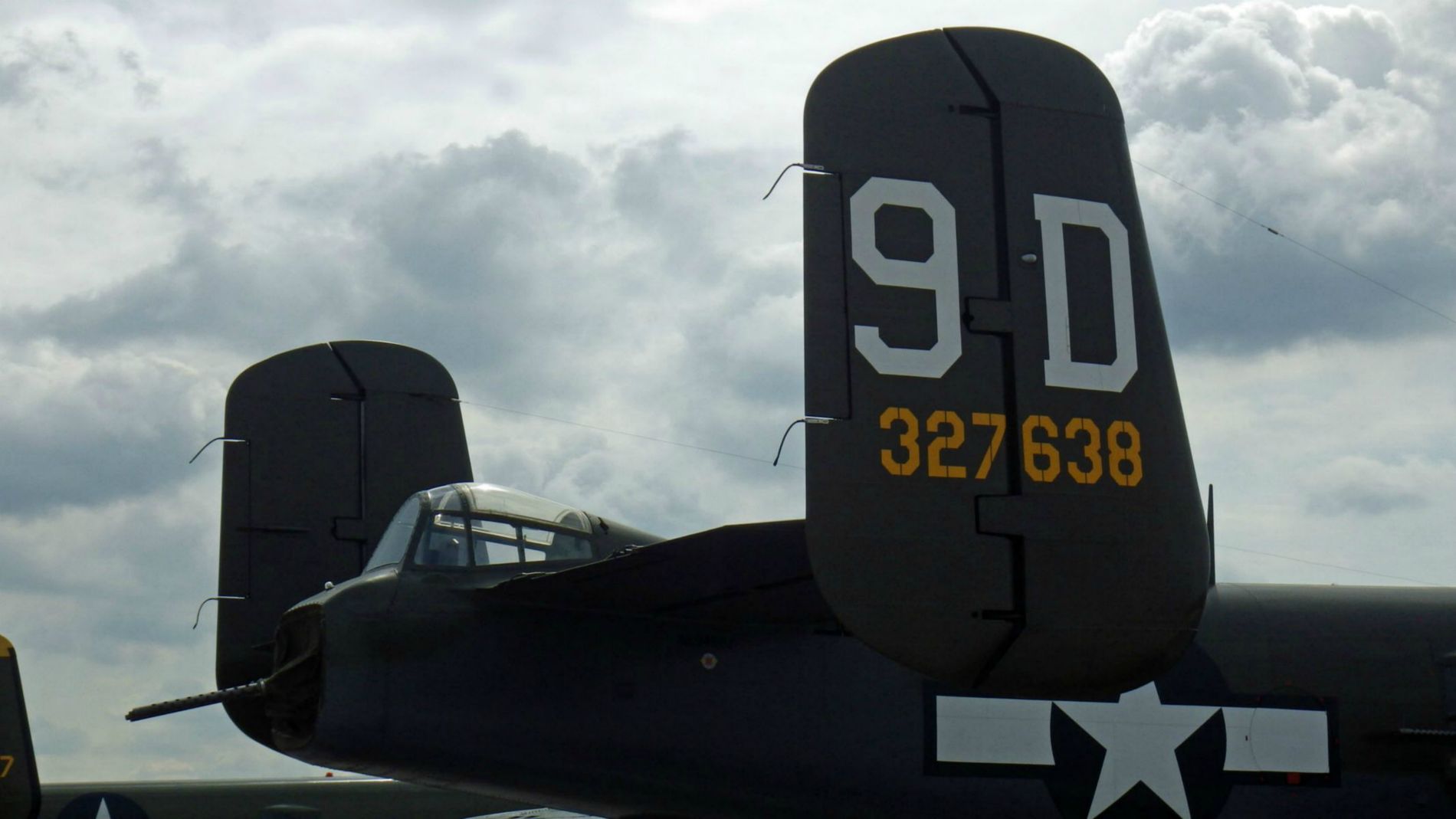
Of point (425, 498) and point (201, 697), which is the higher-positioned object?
point (425, 498)

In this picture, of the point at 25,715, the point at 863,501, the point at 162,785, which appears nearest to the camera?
the point at 863,501

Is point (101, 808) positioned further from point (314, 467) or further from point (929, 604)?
point (929, 604)

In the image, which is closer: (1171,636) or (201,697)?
(1171,636)

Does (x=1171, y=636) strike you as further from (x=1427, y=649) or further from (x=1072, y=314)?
(x=1427, y=649)

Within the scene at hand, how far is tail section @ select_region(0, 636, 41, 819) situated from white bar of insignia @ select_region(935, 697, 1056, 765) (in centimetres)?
1114

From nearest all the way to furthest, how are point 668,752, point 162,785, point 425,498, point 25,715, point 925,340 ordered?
point 925,340, point 668,752, point 425,498, point 25,715, point 162,785

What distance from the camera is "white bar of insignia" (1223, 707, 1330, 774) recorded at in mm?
10070

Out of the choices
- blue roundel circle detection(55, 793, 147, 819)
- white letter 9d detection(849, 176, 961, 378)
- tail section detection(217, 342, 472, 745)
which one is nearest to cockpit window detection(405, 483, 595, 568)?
white letter 9d detection(849, 176, 961, 378)

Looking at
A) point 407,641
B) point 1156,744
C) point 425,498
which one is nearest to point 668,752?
point 407,641

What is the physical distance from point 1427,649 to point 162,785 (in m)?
14.0

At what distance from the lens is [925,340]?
21.1 ft

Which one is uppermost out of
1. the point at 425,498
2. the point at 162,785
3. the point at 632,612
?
the point at 425,498

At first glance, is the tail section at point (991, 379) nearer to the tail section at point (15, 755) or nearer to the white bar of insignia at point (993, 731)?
the white bar of insignia at point (993, 731)

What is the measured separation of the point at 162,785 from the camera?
1739 cm
